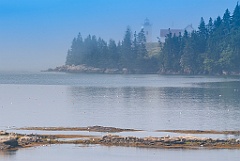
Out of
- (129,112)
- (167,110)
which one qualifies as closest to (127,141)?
(129,112)

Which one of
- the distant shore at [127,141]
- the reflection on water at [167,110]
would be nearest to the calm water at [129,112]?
the reflection on water at [167,110]

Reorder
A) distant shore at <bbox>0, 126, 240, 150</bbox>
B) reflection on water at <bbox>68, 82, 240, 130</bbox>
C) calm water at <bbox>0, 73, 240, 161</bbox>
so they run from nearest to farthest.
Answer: distant shore at <bbox>0, 126, 240, 150</bbox> → calm water at <bbox>0, 73, 240, 161</bbox> → reflection on water at <bbox>68, 82, 240, 130</bbox>

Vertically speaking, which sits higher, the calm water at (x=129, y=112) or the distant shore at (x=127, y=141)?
the calm water at (x=129, y=112)

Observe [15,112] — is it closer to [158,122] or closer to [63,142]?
[158,122]

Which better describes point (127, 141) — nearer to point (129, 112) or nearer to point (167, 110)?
point (129, 112)

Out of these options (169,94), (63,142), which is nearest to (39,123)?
(63,142)

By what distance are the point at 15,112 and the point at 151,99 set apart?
30276 millimetres

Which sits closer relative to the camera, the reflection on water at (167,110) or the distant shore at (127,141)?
the distant shore at (127,141)

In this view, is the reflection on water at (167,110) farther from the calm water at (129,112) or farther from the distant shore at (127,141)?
the distant shore at (127,141)

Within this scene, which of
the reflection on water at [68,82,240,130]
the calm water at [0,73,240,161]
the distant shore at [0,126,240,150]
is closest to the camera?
the distant shore at [0,126,240,150]

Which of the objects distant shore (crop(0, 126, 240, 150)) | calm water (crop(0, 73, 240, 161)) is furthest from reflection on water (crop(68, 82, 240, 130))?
distant shore (crop(0, 126, 240, 150))

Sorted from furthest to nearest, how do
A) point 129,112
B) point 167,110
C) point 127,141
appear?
1. point 167,110
2. point 129,112
3. point 127,141

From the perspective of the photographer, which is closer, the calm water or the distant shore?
the distant shore

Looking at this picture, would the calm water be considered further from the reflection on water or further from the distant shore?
the distant shore
